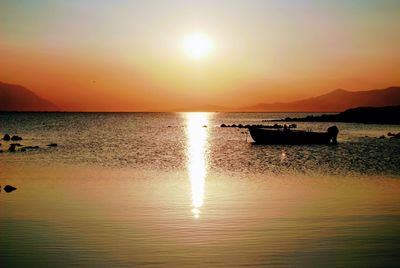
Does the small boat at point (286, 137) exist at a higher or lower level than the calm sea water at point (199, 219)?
higher

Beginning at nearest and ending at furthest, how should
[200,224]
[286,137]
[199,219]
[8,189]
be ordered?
1. [200,224]
2. [199,219]
3. [8,189]
4. [286,137]

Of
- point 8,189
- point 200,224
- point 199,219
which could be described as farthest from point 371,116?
point 200,224

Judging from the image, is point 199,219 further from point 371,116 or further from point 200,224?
point 371,116

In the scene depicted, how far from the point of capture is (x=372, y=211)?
19641mm

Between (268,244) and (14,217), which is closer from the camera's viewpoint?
(268,244)

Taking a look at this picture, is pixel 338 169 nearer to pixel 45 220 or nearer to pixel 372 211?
pixel 372 211

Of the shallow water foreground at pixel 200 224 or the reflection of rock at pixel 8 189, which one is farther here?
the reflection of rock at pixel 8 189

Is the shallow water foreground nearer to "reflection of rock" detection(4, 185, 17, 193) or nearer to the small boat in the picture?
"reflection of rock" detection(4, 185, 17, 193)

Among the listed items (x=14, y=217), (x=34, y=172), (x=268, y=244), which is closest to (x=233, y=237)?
(x=268, y=244)

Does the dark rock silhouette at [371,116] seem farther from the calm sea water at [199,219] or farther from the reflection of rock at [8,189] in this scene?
the reflection of rock at [8,189]

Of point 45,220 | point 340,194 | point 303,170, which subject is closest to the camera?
point 45,220

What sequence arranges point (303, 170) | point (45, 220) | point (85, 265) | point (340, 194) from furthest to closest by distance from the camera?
point (303, 170), point (340, 194), point (45, 220), point (85, 265)

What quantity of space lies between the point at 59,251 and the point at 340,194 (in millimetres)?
15469

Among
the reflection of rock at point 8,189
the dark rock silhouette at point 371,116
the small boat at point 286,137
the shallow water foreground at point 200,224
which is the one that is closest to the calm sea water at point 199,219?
the shallow water foreground at point 200,224
